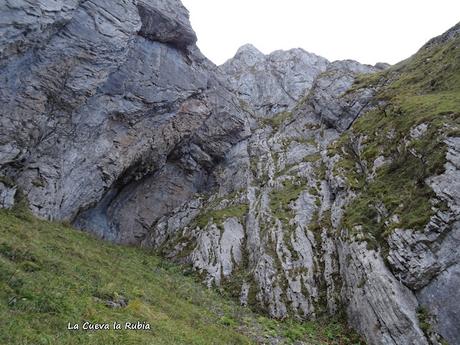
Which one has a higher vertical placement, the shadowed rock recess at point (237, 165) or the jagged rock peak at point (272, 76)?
the jagged rock peak at point (272, 76)

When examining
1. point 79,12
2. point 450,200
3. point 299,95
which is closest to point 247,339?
point 450,200

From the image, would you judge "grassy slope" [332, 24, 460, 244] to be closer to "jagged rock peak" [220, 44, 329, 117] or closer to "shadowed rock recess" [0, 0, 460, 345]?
"shadowed rock recess" [0, 0, 460, 345]

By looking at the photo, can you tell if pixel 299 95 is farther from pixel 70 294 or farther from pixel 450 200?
pixel 70 294

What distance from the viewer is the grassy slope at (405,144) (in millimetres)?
22453

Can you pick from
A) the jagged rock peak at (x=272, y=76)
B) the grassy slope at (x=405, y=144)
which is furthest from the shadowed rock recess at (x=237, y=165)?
the jagged rock peak at (x=272, y=76)

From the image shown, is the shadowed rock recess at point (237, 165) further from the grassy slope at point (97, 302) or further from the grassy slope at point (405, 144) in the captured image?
the grassy slope at point (97, 302)

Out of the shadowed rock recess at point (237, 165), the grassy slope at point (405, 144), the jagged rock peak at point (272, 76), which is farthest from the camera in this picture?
the jagged rock peak at point (272, 76)

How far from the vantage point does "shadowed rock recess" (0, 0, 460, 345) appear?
66.7 feet

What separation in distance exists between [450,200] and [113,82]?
29.8m

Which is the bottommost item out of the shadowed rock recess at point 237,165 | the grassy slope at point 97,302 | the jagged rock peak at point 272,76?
the grassy slope at point 97,302

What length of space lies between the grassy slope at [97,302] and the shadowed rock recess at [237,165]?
2763 millimetres

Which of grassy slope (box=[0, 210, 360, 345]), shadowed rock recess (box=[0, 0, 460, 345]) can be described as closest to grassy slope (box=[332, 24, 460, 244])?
shadowed rock recess (box=[0, 0, 460, 345])

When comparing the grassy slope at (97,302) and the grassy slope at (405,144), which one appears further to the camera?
the grassy slope at (405,144)

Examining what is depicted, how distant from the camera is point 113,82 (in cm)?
3469
